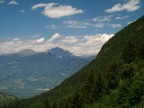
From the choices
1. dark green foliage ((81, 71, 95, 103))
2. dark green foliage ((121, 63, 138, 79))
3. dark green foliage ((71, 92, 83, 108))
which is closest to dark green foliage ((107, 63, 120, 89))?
dark green foliage ((121, 63, 138, 79))

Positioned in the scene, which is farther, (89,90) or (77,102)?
(77,102)

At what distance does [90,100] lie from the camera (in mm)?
100625

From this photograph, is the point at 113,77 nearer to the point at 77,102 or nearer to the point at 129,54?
the point at 129,54

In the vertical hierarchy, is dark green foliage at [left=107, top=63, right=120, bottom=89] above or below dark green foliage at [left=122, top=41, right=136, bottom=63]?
below

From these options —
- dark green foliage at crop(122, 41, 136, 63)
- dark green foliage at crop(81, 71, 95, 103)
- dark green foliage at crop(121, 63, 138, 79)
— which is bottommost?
dark green foliage at crop(81, 71, 95, 103)

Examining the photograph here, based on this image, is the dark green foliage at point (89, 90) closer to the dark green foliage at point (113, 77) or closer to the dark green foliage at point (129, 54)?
the dark green foliage at point (113, 77)

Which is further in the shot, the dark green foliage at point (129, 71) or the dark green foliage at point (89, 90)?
the dark green foliage at point (89, 90)

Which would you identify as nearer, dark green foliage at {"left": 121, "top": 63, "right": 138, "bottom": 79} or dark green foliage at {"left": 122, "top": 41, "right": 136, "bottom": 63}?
dark green foliage at {"left": 121, "top": 63, "right": 138, "bottom": 79}

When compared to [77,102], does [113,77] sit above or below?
above

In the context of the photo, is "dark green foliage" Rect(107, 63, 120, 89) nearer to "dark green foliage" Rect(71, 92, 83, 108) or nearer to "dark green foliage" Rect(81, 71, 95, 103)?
"dark green foliage" Rect(81, 71, 95, 103)

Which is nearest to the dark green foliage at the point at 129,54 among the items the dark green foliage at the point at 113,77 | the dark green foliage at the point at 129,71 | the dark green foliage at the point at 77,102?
the dark green foliage at the point at 113,77

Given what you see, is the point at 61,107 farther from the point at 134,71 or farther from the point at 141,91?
the point at 141,91

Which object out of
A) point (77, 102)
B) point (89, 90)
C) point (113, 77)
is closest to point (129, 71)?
point (113, 77)

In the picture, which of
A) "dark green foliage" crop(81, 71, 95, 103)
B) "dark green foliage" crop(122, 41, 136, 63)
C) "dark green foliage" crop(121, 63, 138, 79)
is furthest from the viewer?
"dark green foliage" crop(122, 41, 136, 63)
